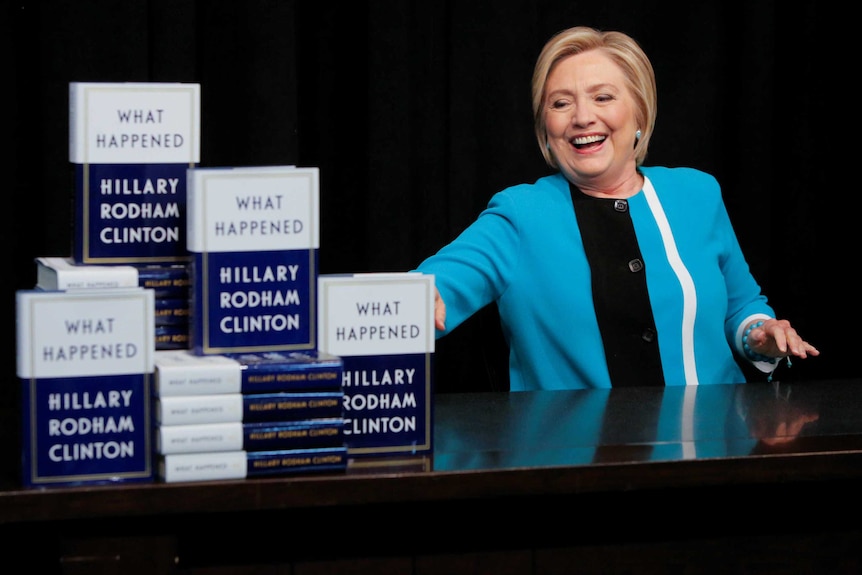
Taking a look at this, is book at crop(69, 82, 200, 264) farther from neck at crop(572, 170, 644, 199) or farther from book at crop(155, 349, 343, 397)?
neck at crop(572, 170, 644, 199)

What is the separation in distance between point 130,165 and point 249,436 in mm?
389

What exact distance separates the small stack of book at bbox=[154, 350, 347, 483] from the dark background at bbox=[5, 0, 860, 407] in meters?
1.02

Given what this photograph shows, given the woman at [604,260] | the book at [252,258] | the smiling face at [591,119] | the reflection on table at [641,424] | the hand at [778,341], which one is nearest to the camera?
the book at [252,258]

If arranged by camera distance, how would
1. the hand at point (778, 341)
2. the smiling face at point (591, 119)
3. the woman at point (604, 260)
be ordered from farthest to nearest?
1. the smiling face at point (591, 119)
2. the woman at point (604, 260)
3. the hand at point (778, 341)

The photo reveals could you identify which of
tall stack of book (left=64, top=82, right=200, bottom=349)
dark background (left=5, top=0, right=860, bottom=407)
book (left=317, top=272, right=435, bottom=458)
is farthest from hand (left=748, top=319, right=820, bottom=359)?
tall stack of book (left=64, top=82, right=200, bottom=349)

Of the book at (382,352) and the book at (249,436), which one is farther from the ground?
the book at (382,352)

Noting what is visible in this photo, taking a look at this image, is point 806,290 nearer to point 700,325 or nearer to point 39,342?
point 700,325

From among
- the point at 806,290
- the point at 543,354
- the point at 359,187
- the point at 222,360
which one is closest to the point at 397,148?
the point at 359,187

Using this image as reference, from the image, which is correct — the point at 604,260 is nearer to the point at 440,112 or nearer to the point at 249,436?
the point at 440,112

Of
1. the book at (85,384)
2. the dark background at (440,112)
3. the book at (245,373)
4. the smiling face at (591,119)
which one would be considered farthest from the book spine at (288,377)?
the smiling face at (591,119)

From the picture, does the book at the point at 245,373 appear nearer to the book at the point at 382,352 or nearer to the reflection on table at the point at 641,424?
the book at the point at 382,352

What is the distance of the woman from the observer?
8.30 ft

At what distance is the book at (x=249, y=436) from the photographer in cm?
147

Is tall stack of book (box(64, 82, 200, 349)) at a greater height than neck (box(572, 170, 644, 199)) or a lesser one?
lesser
